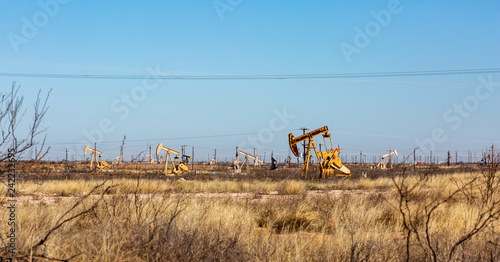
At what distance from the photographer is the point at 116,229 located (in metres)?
5.39

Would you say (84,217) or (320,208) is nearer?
(84,217)

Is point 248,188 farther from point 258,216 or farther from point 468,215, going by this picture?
point 468,215

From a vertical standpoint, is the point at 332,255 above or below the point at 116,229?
below

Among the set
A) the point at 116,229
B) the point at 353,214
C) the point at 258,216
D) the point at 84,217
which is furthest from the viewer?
the point at 258,216

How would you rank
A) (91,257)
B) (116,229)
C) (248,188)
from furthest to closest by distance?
1. (248,188)
2. (116,229)
3. (91,257)

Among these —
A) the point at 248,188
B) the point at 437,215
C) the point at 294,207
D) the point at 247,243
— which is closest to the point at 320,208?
the point at 294,207

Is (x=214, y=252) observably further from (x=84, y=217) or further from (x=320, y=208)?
(x=320, y=208)

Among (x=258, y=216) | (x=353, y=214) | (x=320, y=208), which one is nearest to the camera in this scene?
(x=353, y=214)

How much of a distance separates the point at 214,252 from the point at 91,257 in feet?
4.18

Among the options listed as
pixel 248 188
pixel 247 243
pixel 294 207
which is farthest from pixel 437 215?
pixel 248 188

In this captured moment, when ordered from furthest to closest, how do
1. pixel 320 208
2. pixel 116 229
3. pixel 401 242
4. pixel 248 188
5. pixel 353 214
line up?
pixel 248 188 < pixel 320 208 < pixel 353 214 < pixel 401 242 < pixel 116 229

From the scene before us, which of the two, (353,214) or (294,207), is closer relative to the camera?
(353,214)

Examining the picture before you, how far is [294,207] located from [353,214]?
5.67ft

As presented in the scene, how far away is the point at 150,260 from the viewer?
4648 millimetres
